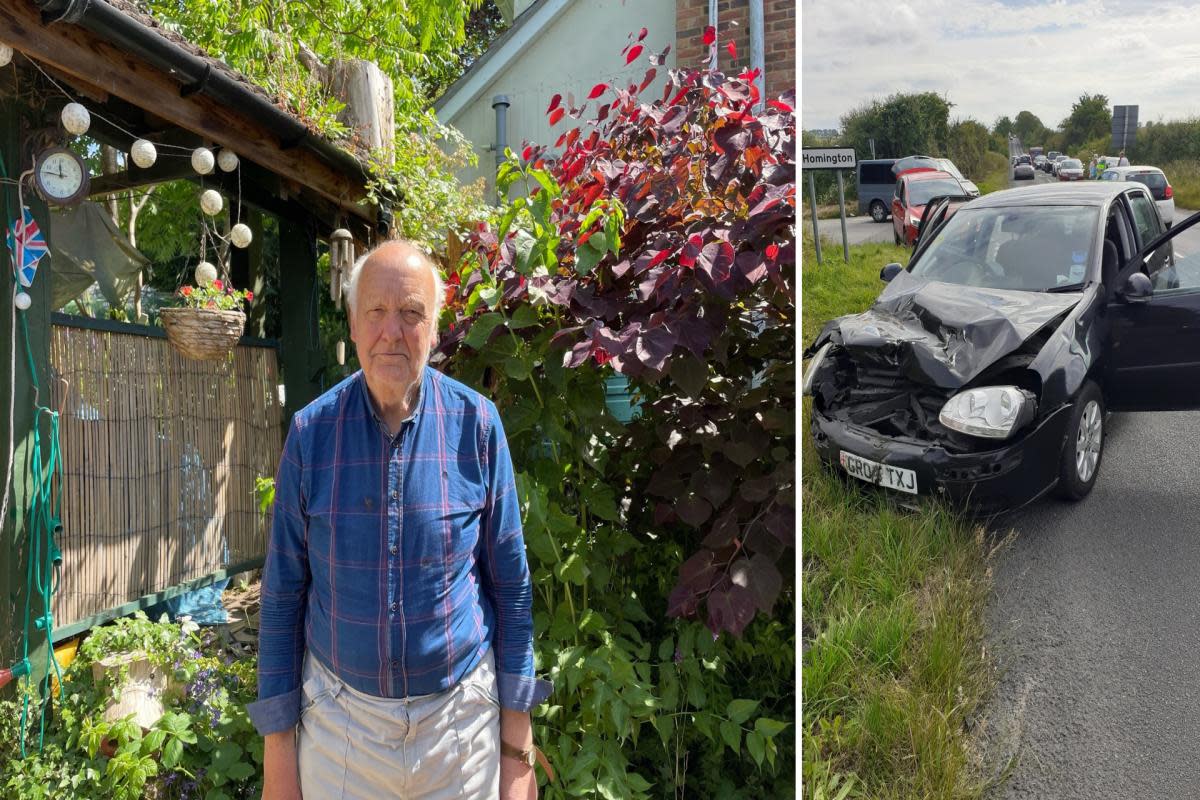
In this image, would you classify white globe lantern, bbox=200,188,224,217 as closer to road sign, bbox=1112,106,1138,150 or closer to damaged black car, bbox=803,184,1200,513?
damaged black car, bbox=803,184,1200,513

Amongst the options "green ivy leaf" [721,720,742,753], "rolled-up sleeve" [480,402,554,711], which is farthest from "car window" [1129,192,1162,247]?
"green ivy leaf" [721,720,742,753]

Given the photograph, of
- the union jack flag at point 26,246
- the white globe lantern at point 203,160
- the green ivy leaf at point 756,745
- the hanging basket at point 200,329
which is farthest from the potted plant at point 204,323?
the green ivy leaf at point 756,745

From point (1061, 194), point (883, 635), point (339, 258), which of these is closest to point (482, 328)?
point (883, 635)

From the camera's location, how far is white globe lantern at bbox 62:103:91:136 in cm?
283

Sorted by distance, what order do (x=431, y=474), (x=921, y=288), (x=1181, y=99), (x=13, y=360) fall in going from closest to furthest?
(x=1181, y=99) < (x=921, y=288) < (x=431, y=474) < (x=13, y=360)

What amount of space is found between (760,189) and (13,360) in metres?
2.24

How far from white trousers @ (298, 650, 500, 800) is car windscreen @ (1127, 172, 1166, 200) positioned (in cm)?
127

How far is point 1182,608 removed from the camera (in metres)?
1.27

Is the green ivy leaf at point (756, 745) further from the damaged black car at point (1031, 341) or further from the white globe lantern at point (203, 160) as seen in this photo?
the white globe lantern at point (203, 160)

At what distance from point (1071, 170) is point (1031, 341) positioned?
0.24 m

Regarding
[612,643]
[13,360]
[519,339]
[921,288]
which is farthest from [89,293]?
[921,288]

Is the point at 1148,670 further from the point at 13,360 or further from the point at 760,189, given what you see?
the point at 13,360

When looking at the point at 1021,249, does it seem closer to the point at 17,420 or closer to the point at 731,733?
the point at 731,733

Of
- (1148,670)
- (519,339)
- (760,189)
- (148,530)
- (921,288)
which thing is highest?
(760,189)
